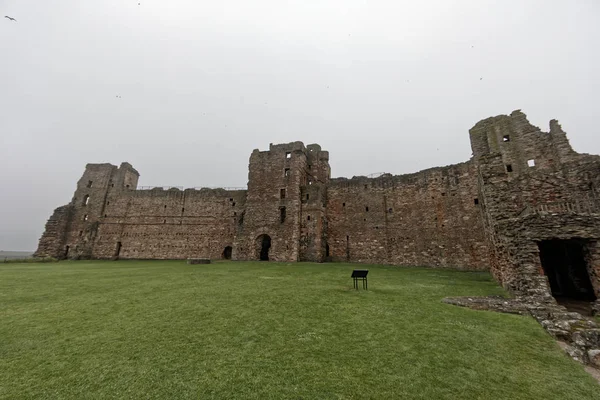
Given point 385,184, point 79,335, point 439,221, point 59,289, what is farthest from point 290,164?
point 79,335

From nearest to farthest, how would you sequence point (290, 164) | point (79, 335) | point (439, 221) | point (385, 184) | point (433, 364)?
point (433, 364) < point (79, 335) < point (439, 221) < point (385, 184) < point (290, 164)

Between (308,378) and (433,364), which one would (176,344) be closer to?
(308,378)

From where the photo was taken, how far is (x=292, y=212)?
2444cm

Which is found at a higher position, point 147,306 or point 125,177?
point 125,177

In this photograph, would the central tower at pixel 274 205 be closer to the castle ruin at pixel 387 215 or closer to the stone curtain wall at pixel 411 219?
the castle ruin at pixel 387 215

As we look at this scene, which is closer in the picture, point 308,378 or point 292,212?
point 308,378

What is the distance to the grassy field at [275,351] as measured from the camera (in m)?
3.32

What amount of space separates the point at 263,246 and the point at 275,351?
893 inches

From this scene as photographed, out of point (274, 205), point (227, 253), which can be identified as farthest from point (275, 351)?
point (227, 253)

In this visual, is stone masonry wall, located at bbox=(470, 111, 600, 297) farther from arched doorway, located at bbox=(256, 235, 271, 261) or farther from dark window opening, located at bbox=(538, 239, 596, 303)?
arched doorway, located at bbox=(256, 235, 271, 261)

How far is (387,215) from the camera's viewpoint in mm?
22609

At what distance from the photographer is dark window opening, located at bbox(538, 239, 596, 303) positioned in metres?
10.1

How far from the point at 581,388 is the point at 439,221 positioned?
18260 millimetres

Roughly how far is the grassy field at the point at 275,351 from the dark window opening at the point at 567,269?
7163mm
